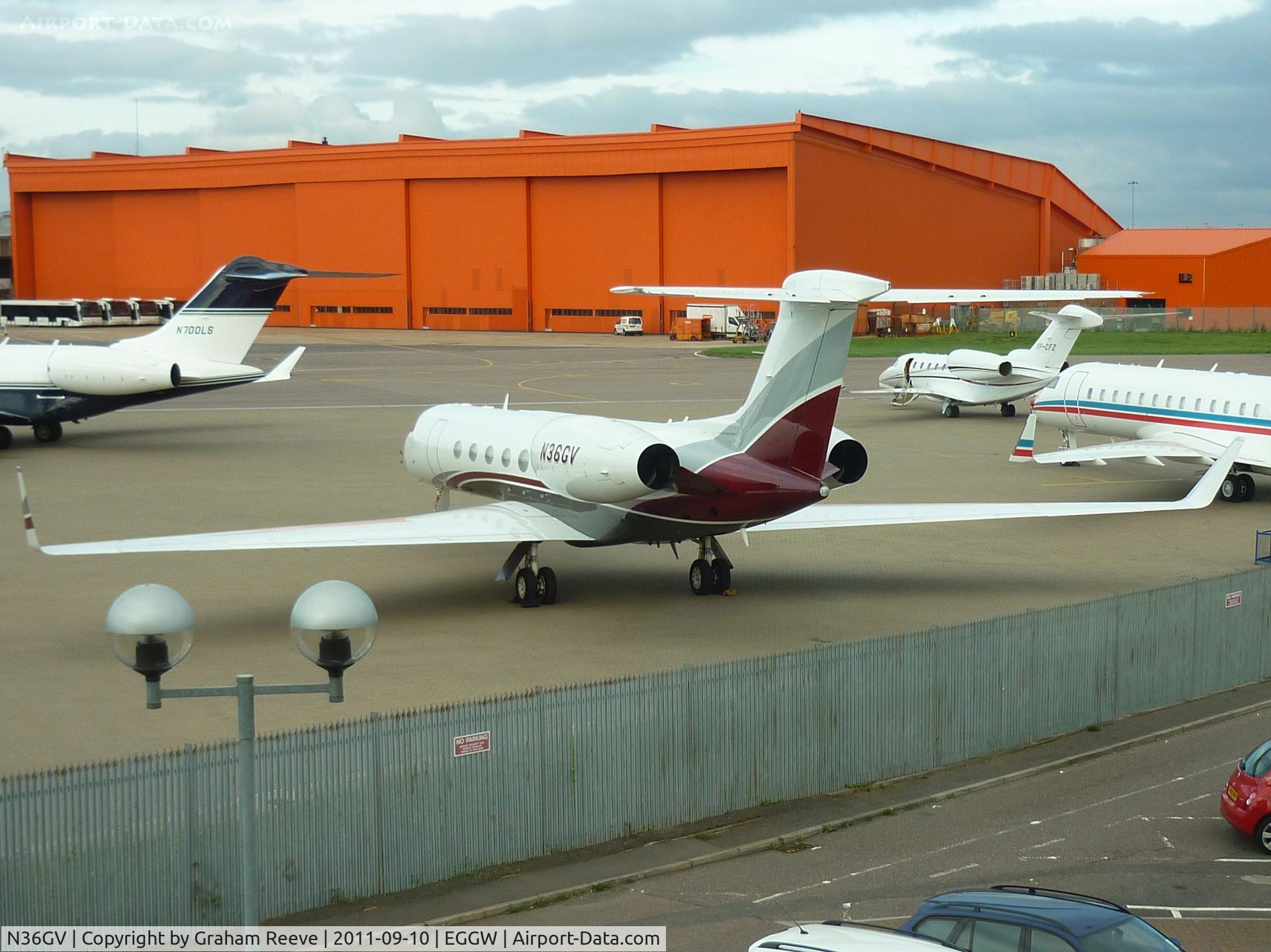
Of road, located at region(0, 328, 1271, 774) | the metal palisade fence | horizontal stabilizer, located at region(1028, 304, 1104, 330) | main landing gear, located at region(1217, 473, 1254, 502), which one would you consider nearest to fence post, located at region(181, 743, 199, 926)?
the metal palisade fence

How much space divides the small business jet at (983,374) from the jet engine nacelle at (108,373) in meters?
27.4

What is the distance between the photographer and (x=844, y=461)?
23344mm

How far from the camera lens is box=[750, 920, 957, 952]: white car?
9539 millimetres

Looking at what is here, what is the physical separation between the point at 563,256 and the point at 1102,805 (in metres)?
95.6

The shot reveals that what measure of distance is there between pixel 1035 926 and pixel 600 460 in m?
13.4

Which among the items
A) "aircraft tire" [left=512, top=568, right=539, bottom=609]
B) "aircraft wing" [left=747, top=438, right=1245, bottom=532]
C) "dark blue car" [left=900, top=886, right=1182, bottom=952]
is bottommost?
"aircraft tire" [left=512, top=568, right=539, bottom=609]

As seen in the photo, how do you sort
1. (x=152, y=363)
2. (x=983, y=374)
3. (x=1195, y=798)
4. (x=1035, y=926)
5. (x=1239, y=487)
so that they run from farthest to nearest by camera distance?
(x=983, y=374), (x=152, y=363), (x=1239, y=487), (x=1195, y=798), (x=1035, y=926)

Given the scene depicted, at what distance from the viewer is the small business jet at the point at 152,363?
43.1 metres

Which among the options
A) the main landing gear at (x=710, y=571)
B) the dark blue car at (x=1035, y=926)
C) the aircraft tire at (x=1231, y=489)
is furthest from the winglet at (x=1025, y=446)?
the dark blue car at (x=1035, y=926)

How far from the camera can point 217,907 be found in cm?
1288

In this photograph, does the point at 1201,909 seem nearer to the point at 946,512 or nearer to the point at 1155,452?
the point at 946,512

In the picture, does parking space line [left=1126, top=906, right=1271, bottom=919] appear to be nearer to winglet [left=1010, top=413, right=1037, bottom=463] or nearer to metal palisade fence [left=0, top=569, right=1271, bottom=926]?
metal palisade fence [left=0, top=569, right=1271, bottom=926]

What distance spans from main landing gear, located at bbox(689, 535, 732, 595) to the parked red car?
1106 cm

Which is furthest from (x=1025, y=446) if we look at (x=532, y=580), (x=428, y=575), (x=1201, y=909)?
(x=1201, y=909)
